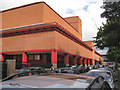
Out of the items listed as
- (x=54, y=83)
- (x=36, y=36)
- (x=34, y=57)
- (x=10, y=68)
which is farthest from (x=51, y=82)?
(x=34, y=57)

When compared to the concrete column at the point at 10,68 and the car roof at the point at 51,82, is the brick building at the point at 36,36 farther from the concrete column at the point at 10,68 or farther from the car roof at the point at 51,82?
the car roof at the point at 51,82

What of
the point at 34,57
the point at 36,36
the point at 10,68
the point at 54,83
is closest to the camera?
the point at 54,83

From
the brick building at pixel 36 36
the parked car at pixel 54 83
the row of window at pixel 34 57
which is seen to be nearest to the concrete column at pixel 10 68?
the brick building at pixel 36 36

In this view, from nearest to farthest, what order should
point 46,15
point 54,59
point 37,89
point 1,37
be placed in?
point 37,89 < point 54,59 < point 46,15 < point 1,37

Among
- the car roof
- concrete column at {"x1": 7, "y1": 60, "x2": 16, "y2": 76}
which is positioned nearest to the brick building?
concrete column at {"x1": 7, "y1": 60, "x2": 16, "y2": 76}

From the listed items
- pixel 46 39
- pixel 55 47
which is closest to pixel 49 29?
pixel 46 39

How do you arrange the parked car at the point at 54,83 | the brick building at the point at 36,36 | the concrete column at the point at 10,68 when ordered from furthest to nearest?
the brick building at the point at 36,36
the concrete column at the point at 10,68
the parked car at the point at 54,83

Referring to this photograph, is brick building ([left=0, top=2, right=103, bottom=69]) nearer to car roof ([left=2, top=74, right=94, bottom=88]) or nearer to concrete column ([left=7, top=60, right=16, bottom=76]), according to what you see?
concrete column ([left=7, top=60, right=16, bottom=76])

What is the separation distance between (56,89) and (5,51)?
34.1 m

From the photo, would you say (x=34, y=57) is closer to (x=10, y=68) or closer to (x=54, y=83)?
(x=10, y=68)

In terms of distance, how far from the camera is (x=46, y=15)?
31.2m

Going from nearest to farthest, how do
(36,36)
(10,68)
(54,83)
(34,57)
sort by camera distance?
(54,83) → (10,68) → (36,36) → (34,57)

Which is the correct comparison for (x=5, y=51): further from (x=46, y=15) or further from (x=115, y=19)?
(x=115, y=19)

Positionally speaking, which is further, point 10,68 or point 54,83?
point 10,68
